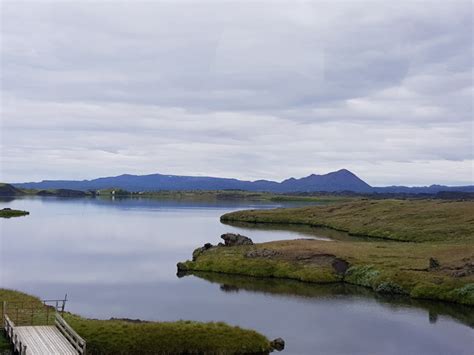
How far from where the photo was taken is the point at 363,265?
87.6 metres

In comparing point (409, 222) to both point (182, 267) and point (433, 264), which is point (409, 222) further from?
point (182, 267)

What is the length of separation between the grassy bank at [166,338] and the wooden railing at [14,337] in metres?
1.19

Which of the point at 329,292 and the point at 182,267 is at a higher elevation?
the point at 182,267

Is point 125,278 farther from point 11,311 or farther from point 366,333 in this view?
point 366,333

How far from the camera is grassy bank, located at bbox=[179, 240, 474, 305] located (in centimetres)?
7431

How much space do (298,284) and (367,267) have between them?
40.6ft

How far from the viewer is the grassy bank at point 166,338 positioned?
46188 mm

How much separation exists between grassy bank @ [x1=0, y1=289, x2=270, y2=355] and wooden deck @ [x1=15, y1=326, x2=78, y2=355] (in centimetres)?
255

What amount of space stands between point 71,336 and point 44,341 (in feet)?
7.20

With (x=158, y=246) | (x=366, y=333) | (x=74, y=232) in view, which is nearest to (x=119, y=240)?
(x=158, y=246)

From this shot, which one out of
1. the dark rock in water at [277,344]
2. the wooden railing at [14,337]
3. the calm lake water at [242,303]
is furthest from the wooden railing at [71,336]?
the dark rock in water at [277,344]

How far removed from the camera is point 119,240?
137500 mm

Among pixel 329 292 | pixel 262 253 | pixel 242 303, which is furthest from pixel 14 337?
pixel 262 253

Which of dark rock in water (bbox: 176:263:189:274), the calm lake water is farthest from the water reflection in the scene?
dark rock in water (bbox: 176:263:189:274)
